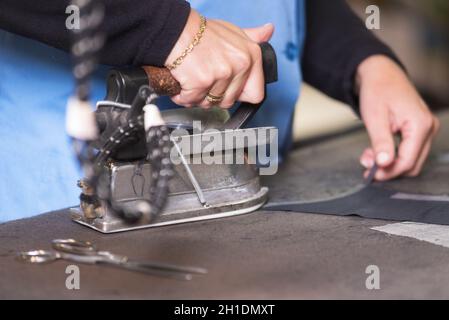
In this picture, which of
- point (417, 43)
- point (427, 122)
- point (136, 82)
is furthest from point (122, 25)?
point (417, 43)

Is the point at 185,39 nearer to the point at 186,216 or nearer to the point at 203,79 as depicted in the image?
the point at 203,79

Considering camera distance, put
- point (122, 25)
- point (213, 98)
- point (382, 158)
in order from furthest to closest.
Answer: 1. point (382, 158)
2. point (213, 98)
3. point (122, 25)

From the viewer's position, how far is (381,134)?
50.1 inches

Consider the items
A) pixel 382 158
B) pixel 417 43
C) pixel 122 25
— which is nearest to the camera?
pixel 122 25

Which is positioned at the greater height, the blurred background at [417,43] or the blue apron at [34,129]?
the blurred background at [417,43]

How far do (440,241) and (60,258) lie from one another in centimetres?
43

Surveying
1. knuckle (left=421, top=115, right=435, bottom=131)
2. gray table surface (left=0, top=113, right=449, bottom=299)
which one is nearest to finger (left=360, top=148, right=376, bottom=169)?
knuckle (left=421, top=115, right=435, bottom=131)

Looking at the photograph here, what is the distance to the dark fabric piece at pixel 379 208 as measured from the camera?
0.95m

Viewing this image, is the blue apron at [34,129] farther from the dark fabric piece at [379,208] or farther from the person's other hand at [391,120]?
the person's other hand at [391,120]

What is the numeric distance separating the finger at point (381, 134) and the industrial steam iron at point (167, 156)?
28 cm

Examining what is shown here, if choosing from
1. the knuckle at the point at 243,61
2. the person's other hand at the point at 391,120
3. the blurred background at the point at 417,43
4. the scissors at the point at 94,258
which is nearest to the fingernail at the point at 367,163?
the person's other hand at the point at 391,120

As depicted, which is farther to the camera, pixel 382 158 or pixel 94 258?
pixel 382 158

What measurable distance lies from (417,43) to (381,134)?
2.96 m

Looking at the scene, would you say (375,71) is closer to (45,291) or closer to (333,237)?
(333,237)
